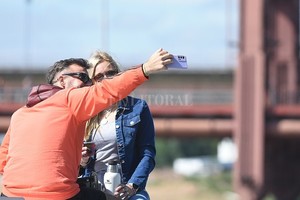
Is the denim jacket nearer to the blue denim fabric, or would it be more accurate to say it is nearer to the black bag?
the blue denim fabric

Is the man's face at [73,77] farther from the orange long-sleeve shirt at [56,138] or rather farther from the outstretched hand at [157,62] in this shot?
the outstretched hand at [157,62]

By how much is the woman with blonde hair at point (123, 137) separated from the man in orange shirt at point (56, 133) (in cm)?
78

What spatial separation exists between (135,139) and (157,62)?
4.01 feet

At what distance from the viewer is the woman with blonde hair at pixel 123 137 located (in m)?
7.10

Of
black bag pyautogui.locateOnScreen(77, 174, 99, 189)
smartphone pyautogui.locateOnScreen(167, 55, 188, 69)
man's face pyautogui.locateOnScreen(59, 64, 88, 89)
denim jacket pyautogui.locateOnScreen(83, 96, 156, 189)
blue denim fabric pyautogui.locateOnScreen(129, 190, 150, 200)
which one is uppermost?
smartphone pyautogui.locateOnScreen(167, 55, 188, 69)

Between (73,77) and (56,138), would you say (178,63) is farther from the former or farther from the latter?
(56,138)

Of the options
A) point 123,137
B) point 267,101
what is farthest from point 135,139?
point 267,101

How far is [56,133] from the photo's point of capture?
20.2ft

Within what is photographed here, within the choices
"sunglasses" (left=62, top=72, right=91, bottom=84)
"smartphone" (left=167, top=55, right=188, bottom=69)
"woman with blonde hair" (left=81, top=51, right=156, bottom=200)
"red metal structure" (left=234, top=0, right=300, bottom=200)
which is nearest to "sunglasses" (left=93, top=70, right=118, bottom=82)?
"woman with blonde hair" (left=81, top=51, right=156, bottom=200)

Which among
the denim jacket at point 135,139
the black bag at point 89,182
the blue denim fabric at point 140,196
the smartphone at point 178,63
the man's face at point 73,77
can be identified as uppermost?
the smartphone at point 178,63

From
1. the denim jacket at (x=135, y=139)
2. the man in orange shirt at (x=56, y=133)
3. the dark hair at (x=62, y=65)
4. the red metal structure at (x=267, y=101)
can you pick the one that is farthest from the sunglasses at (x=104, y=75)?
the red metal structure at (x=267, y=101)

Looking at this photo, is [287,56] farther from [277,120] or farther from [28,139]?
[28,139]

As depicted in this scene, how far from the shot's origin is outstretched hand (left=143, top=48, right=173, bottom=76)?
607cm

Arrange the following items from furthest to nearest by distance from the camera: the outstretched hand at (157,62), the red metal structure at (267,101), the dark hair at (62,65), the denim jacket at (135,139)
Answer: the red metal structure at (267,101)
the denim jacket at (135,139)
the dark hair at (62,65)
the outstretched hand at (157,62)
